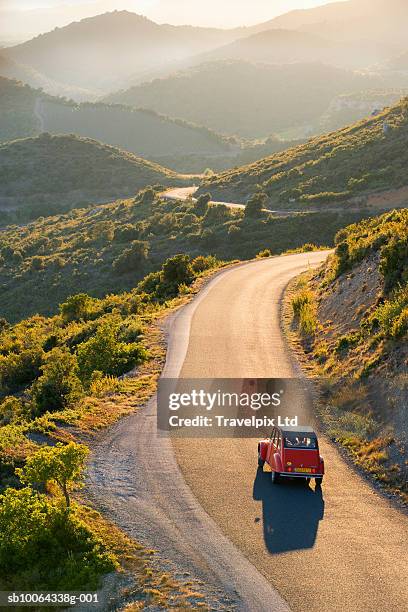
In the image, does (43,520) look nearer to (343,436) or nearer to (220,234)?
(343,436)

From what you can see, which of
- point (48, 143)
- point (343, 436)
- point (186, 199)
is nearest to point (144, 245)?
point (186, 199)

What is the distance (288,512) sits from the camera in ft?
46.5

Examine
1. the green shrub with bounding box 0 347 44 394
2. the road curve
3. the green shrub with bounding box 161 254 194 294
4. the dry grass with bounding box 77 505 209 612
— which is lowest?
the road curve

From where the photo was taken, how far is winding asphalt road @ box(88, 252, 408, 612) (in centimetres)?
1132

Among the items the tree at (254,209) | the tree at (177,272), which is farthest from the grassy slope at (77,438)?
the tree at (254,209)

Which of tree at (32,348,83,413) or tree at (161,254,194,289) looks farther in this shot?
tree at (161,254,194,289)

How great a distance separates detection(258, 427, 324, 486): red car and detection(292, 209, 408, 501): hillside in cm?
185

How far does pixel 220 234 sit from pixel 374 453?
55.1 meters

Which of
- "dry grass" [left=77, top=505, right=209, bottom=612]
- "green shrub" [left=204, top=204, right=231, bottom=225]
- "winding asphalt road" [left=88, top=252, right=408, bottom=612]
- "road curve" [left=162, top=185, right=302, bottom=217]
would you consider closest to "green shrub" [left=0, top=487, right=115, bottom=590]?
"dry grass" [left=77, top=505, right=209, bottom=612]

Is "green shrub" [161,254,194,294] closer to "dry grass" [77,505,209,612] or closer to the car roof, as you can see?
the car roof

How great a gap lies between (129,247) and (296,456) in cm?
5787

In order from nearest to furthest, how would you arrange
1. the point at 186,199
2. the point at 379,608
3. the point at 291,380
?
the point at 379,608
the point at 291,380
the point at 186,199

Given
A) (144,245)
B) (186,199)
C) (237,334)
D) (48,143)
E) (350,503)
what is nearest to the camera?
(350,503)

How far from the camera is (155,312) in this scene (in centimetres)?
3559
